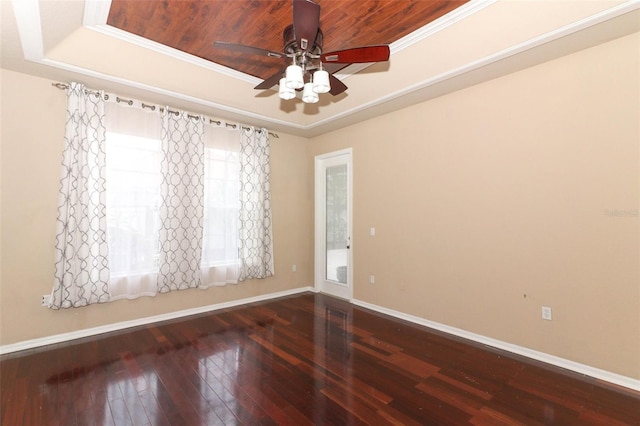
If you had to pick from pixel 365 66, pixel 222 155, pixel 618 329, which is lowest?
pixel 618 329

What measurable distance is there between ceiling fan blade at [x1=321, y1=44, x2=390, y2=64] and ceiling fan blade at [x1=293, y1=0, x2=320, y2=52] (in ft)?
0.62

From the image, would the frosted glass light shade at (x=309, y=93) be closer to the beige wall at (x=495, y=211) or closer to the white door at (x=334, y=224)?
the beige wall at (x=495, y=211)

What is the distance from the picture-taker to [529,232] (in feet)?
9.57

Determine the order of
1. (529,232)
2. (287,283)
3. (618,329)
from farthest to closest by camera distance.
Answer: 1. (287,283)
2. (529,232)
3. (618,329)

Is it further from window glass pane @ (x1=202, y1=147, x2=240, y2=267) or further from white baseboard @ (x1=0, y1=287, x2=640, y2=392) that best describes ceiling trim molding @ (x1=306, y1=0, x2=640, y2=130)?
white baseboard @ (x1=0, y1=287, x2=640, y2=392)

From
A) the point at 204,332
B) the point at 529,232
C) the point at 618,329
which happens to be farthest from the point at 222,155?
the point at 618,329

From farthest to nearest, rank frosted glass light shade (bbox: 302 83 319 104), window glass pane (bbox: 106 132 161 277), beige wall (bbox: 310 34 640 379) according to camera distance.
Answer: window glass pane (bbox: 106 132 161 277)
beige wall (bbox: 310 34 640 379)
frosted glass light shade (bbox: 302 83 319 104)

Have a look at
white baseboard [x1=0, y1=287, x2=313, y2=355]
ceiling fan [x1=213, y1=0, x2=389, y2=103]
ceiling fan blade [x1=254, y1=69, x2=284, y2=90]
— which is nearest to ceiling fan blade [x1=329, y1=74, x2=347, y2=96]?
ceiling fan [x1=213, y1=0, x2=389, y2=103]

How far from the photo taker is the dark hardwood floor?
2037 mm

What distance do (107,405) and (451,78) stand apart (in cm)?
422

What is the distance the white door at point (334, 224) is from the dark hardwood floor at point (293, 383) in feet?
5.03

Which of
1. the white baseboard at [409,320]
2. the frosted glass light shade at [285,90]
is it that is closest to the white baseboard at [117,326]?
the white baseboard at [409,320]

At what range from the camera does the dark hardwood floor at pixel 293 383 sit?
2037mm

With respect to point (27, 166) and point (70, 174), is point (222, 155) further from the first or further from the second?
point (27, 166)
